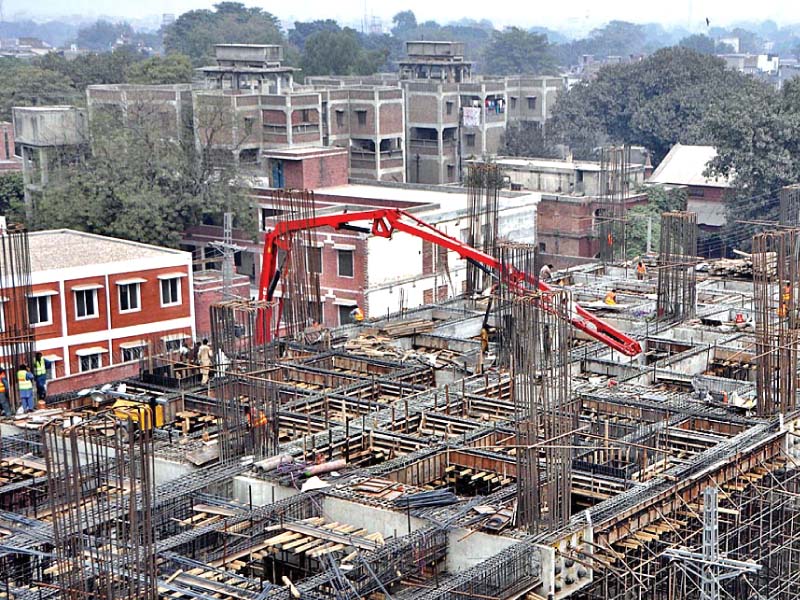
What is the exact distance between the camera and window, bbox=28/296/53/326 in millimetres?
32969

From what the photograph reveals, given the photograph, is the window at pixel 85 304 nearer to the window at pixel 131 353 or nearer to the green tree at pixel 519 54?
the window at pixel 131 353

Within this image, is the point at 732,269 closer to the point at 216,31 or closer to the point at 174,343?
the point at 174,343

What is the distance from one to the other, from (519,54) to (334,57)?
31.4 m

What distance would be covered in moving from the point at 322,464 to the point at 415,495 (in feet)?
7.45

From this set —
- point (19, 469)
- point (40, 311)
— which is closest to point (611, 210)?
A: point (40, 311)

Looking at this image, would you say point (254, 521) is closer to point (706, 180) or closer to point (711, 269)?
point (711, 269)

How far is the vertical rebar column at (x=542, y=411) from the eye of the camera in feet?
57.6

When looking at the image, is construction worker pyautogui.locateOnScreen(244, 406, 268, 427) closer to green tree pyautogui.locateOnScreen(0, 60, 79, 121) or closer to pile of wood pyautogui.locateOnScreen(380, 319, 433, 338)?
pile of wood pyautogui.locateOnScreen(380, 319, 433, 338)

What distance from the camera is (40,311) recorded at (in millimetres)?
33312

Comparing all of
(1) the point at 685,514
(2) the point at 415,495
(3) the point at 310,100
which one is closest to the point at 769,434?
(1) the point at 685,514

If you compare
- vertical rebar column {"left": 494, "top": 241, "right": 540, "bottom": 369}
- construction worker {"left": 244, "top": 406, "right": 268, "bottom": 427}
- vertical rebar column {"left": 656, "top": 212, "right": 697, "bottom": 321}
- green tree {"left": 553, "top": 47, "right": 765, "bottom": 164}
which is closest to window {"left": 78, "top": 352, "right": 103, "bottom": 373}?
vertical rebar column {"left": 494, "top": 241, "right": 540, "bottom": 369}

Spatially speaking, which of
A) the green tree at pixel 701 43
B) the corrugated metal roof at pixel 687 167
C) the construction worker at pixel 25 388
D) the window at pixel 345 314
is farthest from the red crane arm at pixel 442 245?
the green tree at pixel 701 43

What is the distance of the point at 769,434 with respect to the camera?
21.4 metres

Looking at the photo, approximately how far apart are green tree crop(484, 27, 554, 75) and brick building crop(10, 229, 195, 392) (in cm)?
8920
